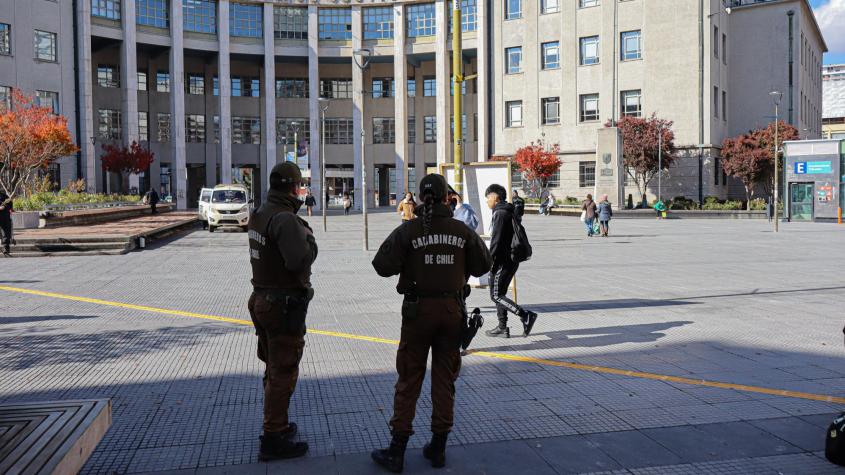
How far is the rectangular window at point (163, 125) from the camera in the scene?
194 feet

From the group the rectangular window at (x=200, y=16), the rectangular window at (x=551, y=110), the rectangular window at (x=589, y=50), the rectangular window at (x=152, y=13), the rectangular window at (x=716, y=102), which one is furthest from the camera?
the rectangular window at (x=200, y=16)

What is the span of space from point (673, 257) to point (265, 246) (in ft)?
50.5

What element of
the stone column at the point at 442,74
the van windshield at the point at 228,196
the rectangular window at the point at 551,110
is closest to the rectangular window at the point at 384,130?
the stone column at the point at 442,74

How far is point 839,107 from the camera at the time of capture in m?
128

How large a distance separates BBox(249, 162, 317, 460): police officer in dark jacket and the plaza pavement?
21cm

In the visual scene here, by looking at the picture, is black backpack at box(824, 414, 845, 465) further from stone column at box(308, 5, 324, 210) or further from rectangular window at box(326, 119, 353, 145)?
rectangular window at box(326, 119, 353, 145)

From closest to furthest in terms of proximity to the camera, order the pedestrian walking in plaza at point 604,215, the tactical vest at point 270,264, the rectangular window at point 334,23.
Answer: the tactical vest at point 270,264 < the pedestrian walking in plaza at point 604,215 < the rectangular window at point 334,23

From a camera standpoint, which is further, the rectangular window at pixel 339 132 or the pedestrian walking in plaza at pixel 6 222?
the rectangular window at pixel 339 132

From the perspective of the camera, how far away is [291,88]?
62.8 metres

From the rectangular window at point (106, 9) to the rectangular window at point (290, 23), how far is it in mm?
12047

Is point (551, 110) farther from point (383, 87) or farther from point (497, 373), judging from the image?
point (497, 373)

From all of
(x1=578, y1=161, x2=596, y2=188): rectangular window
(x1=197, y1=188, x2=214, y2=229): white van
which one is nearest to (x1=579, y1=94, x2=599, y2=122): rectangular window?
(x1=578, y1=161, x2=596, y2=188): rectangular window

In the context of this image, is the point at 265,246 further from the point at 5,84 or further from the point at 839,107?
the point at 839,107

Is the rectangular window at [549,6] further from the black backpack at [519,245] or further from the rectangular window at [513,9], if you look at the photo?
the black backpack at [519,245]
